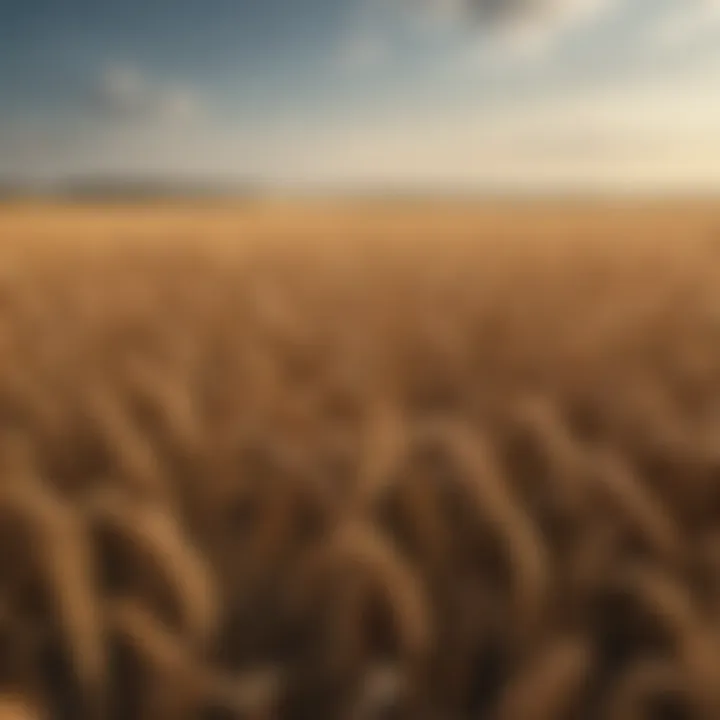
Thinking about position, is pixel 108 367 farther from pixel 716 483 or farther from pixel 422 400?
pixel 716 483

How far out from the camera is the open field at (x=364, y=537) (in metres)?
0.69

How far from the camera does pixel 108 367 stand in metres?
1.35

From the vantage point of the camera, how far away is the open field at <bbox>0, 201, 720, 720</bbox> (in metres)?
0.69

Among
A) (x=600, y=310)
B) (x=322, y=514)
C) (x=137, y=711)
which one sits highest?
(x=600, y=310)

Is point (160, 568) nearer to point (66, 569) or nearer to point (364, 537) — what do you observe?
point (66, 569)

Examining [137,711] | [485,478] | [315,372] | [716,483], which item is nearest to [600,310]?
A: [315,372]

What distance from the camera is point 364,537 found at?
72 cm

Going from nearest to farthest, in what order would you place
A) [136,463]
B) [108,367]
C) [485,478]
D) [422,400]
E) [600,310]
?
[485,478]
[136,463]
[422,400]
[108,367]
[600,310]

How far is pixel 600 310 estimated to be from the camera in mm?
1805

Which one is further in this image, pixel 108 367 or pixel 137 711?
pixel 108 367

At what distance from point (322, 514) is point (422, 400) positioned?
1.33 feet

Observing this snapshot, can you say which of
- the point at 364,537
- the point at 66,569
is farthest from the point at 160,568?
the point at 364,537

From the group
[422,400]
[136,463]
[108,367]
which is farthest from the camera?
[108,367]

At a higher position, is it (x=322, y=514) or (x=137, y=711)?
(x=322, y=514)
